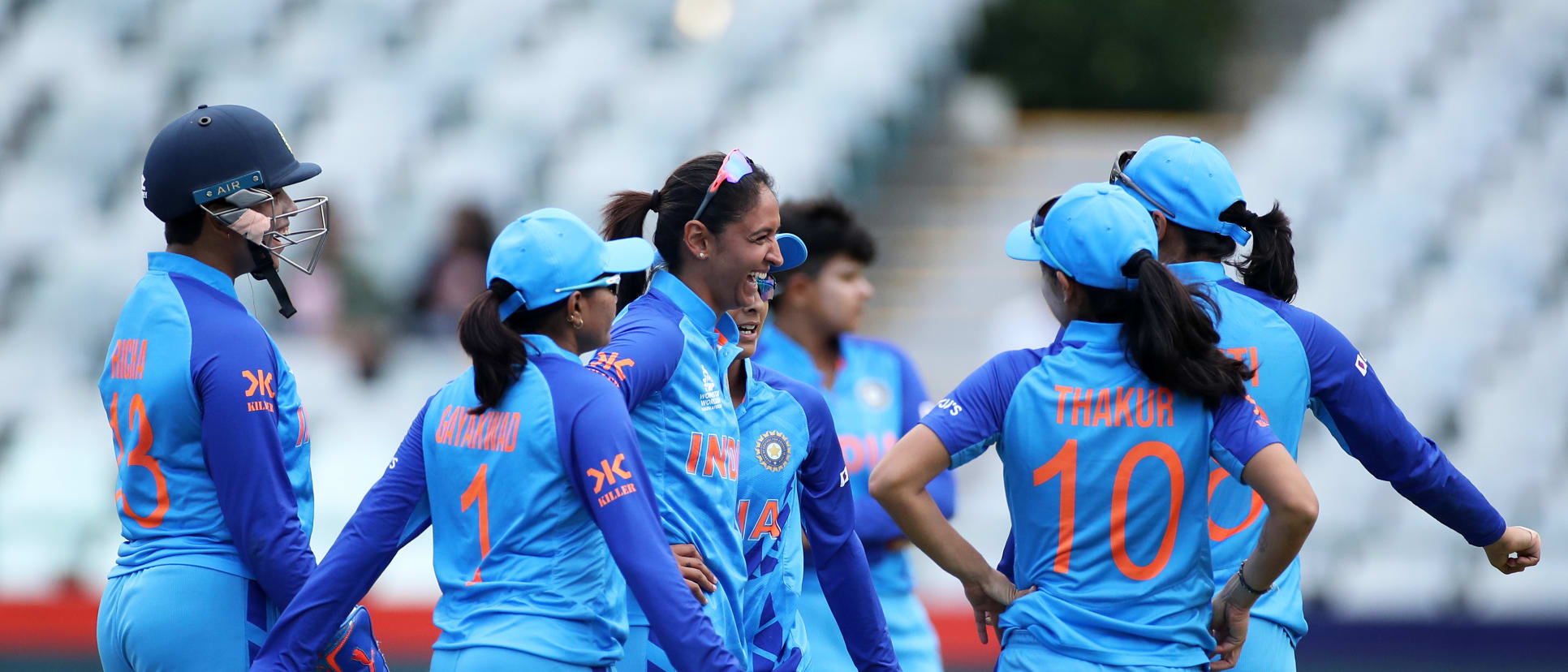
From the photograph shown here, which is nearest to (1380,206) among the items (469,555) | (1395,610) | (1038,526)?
(1395,610)

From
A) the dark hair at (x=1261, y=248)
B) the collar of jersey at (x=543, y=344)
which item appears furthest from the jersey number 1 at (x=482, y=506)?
the dark hair at (x=1261, y=248)

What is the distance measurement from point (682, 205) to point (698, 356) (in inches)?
14.1

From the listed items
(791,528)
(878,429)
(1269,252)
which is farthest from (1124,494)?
(878,429)

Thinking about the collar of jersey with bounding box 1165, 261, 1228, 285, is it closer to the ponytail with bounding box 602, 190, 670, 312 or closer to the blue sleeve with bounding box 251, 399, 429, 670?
the ponytail with bounding box 602, 190, 670, 312

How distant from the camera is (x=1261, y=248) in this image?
3578mm

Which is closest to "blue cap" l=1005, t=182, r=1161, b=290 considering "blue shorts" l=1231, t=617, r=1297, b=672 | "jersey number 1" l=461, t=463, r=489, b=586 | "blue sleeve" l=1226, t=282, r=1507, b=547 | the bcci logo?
"blue sleeve" l=1226, t=282, r=1507, b=547

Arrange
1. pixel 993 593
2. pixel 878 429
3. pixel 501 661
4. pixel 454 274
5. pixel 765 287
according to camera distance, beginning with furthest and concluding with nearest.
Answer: pixel 454 274
pixel 878 429
pixel 765 287
pixel 993 593
pixel 501 661

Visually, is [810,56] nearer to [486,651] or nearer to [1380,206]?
[1380,206]

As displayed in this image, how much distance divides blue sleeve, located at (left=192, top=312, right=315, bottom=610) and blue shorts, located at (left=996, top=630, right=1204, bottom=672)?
146 centimetres

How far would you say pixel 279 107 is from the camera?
8984 mm

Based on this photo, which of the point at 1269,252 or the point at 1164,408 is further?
the point at 1269,252

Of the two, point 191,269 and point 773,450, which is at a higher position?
point 773,450

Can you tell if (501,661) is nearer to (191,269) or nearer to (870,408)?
(191,269)

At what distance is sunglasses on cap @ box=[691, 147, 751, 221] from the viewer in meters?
3.45
